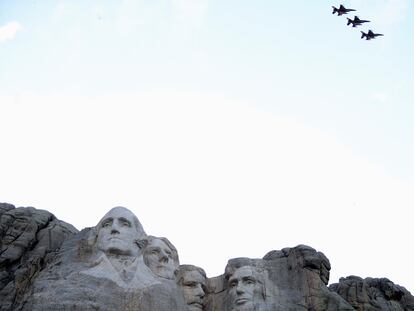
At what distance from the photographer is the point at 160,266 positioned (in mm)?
13391

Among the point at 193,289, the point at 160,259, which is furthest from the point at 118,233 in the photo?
the point at 193,289

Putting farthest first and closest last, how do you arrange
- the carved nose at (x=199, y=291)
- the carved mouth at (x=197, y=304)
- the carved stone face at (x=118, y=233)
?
the carved nose at (x=199, y=291), the carved mouth at (x=197, y=304), the carved stone face at (x=118, y=233)

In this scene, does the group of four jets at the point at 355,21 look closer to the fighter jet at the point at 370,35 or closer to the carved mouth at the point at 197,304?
the fighter jet at the point at 370,35

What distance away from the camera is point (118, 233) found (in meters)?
13.2

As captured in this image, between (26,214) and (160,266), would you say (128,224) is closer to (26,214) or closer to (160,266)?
(160,266)

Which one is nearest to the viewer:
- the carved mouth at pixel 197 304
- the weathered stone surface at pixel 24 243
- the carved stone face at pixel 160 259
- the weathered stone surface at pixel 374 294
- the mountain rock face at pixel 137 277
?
the mountain rock face at pixel 137 277

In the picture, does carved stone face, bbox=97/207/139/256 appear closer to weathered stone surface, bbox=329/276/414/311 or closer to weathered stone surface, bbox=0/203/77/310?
weathered stone surface, bbox=0/203/77/310

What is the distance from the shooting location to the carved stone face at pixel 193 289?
13711mm

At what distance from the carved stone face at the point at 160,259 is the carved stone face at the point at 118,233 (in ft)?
1.38

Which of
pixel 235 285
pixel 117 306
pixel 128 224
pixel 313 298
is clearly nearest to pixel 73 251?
pixel 128 224

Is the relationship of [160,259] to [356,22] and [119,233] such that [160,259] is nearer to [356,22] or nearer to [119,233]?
[119,233]

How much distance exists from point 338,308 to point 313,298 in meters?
0.54

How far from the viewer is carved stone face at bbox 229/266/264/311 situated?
13344 millimetres

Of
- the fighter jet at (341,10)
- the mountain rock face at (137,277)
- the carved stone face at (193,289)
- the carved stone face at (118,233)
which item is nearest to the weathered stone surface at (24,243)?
the mountain rock face at (137,277)
